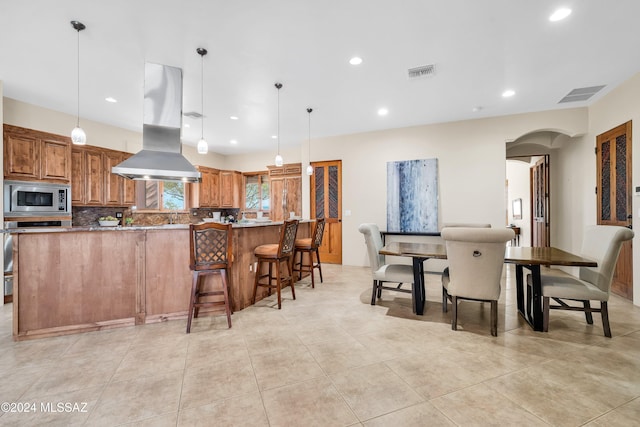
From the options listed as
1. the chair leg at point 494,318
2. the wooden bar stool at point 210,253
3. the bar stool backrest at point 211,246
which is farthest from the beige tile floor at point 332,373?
the bar stool backrest at point 211,246

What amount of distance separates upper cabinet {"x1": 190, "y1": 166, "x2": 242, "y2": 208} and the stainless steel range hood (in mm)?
3251

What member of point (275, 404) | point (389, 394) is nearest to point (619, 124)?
point (389, 394)

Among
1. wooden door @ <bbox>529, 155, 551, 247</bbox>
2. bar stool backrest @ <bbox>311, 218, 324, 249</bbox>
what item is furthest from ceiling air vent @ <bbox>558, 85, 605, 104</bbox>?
bar stool backrest @ <bbox>311, 218, 324, 249</bbox>

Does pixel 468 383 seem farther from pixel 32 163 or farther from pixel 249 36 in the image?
pixel 32 163

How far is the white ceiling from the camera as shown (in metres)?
2.28

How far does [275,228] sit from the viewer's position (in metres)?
4.09

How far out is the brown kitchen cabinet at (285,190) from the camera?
6.81m

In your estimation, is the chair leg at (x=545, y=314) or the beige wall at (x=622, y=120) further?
the beige wall at (x=622, y=120)

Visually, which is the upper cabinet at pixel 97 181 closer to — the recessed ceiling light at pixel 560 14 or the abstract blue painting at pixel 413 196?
the abstract blue painting at pixel 413 196

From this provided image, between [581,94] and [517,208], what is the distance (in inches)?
196

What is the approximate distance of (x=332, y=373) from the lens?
193 centimetres

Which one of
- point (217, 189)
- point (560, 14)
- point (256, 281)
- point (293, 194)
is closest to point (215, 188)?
point (217, 189)

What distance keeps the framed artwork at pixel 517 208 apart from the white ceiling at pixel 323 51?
4.27 meters

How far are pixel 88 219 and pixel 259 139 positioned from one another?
3711mm
